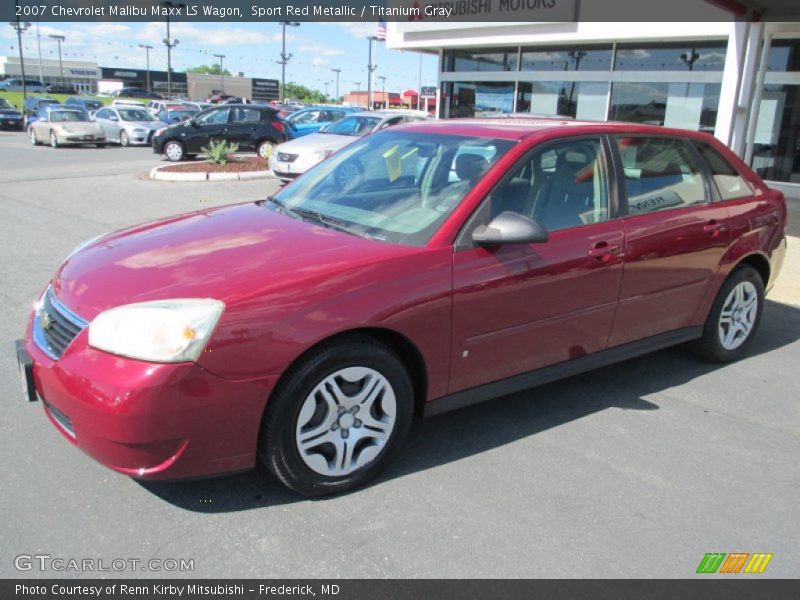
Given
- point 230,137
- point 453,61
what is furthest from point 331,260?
point 230,137

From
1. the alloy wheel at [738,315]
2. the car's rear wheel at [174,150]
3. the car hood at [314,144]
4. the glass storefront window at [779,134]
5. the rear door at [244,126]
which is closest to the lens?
the alloy wheel at [738,315]

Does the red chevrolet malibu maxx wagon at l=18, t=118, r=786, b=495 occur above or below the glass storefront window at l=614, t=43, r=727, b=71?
below

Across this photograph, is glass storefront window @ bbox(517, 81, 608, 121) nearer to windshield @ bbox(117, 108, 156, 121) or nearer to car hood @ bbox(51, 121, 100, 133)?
car hood @ bbox(51, 121, 100, 133)

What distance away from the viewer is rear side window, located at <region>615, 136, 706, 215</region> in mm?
4070

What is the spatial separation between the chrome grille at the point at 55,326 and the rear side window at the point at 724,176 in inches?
160

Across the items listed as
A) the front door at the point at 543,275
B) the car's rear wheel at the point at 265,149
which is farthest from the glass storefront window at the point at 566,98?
the front door at the point at 543,275

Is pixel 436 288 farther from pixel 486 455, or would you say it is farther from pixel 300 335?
pixel 486 455

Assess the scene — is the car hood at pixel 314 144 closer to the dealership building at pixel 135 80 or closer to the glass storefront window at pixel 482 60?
the glass storefront window at pixel 482 60

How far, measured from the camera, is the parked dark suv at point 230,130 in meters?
19.3

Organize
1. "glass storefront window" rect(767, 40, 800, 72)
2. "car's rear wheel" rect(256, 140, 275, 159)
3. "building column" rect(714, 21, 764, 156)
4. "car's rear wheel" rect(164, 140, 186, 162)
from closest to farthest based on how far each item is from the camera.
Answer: "building column" rect(714, 21, 764, 156) → "glass storefront window" rect(767, 40, 800, 72) → "car's rear wheel" rect(256, 140, 275, 159) → "car's rear wheel" rect(164, 140, 186, 162)

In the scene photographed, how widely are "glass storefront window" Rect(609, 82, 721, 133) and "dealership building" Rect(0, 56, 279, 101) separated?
98154 millimetres

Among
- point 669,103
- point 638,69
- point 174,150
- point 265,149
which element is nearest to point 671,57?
point 638,69

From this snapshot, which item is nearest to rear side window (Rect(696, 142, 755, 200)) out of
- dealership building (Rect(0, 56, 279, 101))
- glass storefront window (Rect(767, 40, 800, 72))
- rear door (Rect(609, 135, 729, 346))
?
rear door (Rect(609, 135, 729, 346))

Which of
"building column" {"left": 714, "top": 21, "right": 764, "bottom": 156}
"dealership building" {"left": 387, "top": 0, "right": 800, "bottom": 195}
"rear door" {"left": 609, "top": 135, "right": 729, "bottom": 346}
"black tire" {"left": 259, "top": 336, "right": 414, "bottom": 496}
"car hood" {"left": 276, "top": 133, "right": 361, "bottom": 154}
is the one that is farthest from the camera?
"car hood" {"left": 276, "top": 133, "right": 361, "bottom": 154}
